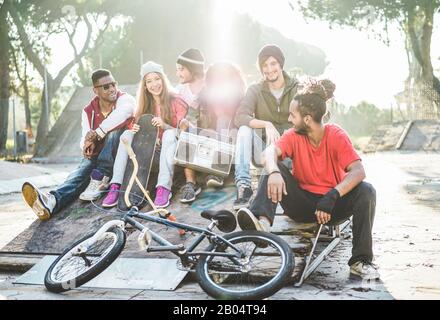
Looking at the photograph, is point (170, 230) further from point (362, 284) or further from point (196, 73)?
point (196, 73)

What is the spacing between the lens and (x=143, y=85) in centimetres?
564

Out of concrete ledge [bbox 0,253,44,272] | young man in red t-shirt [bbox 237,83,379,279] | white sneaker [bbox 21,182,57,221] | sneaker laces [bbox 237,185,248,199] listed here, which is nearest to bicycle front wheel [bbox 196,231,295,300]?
young man in red t-shirt [bbox 237,83,379,279]

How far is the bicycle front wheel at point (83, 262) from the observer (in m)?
3.71

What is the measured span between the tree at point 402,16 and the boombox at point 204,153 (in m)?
18.4

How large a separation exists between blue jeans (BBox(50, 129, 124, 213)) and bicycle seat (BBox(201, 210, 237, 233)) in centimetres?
207

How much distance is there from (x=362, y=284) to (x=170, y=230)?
1.60 meters

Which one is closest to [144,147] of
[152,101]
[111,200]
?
[152,101]

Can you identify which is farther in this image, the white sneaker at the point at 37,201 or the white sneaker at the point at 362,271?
the white sneaker at the point at 37,201

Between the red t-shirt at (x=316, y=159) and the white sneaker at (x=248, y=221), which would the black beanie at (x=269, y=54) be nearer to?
the red t-shirt at (x=316, y=159)

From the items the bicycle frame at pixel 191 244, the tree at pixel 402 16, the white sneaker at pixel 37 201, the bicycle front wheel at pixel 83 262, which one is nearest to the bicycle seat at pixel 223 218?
the bicycle frame at pixel 191 244

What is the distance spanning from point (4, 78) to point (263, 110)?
2066cm

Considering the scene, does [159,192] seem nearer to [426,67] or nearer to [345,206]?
[345,206]

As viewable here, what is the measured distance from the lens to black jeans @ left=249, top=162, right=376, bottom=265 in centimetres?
381
